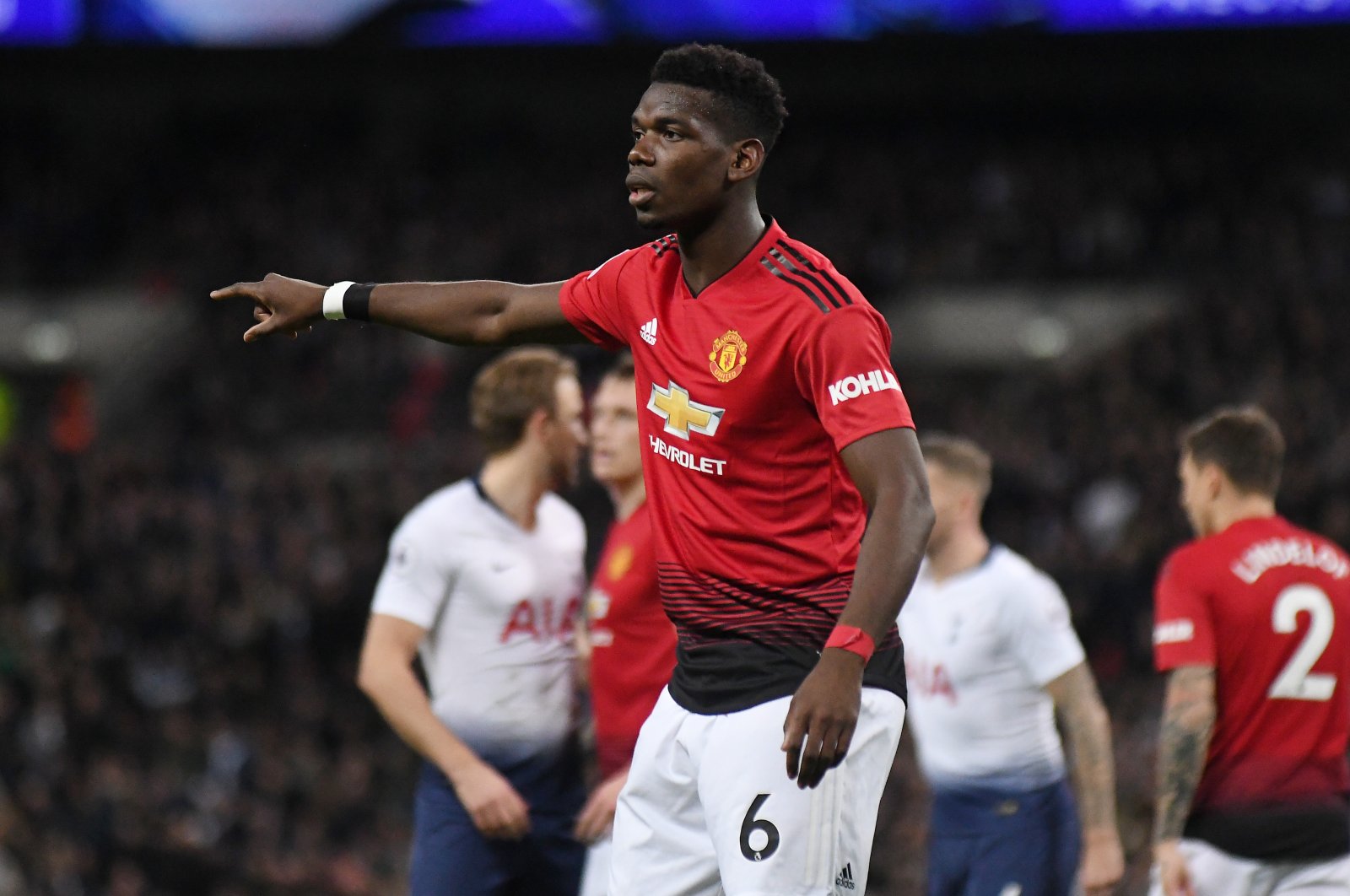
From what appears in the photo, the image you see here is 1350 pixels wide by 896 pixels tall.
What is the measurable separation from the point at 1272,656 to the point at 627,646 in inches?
72.5

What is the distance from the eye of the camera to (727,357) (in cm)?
328

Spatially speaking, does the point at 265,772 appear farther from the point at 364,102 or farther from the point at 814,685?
the point at 364,102

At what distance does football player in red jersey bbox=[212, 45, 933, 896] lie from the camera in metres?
3.18

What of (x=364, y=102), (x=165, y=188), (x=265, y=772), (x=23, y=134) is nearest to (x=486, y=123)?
(x=364, y=102)

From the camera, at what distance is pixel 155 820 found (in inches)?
509

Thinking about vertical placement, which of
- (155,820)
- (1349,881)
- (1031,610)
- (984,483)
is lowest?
(155,820)

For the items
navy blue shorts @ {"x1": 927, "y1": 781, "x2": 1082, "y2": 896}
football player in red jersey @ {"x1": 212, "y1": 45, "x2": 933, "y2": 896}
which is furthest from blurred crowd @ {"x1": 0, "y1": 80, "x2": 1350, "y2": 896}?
football player in red jersey @ {"x1": 212, "y1": 45, "x2": 933, "y2": 896}

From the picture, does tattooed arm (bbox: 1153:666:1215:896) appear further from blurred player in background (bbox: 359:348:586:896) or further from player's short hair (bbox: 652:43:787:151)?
player's short hair (bbox: 652:43:787:151)

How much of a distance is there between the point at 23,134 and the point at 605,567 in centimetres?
2275

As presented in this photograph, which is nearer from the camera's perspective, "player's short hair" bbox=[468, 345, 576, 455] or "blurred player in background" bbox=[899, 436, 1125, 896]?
"player's short hair" bbox=[468, 345, 576, 455]

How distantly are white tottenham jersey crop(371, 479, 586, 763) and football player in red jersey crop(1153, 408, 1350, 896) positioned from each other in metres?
1.84

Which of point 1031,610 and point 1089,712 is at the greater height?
point 1031,610

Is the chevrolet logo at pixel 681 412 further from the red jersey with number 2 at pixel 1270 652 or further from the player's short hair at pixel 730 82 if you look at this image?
the red jersey with number 2 at pixel 1270 652

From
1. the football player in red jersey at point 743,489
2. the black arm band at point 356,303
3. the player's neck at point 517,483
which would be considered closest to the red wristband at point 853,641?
the football player in red jersey at point 743,489
